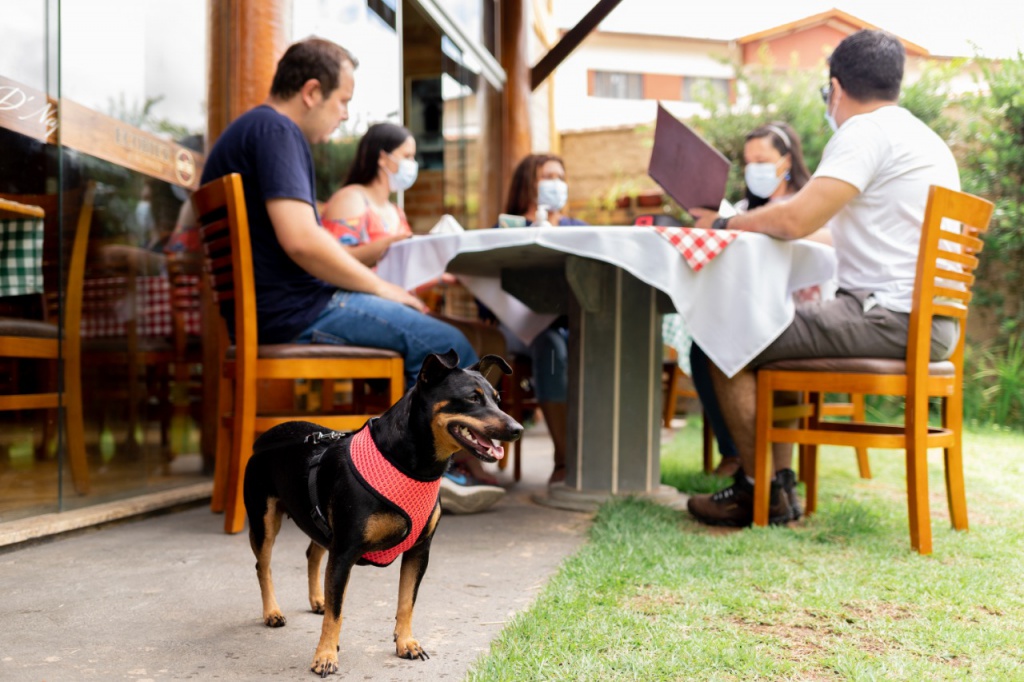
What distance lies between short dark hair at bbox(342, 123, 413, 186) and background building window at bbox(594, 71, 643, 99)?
2145 cm

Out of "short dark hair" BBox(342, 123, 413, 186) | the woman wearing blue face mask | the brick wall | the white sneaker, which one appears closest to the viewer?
the white sneaker

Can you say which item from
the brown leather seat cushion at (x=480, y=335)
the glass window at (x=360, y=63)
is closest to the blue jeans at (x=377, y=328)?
the brown leather seat cushion at (x=480, y=335)

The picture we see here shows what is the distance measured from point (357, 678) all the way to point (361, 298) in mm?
1491

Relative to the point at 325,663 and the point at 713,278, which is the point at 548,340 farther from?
the point at 325,663

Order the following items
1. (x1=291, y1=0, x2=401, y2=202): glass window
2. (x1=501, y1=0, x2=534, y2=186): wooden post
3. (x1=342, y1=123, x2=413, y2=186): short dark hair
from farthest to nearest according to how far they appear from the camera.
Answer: (x1=501, y1=0, x2=534, y2=186): wooden post → (x1=291, y1=0, x2=401, y2=202): glass window → (x1=342, y1=123, x2=413, y2=186): short dark hair

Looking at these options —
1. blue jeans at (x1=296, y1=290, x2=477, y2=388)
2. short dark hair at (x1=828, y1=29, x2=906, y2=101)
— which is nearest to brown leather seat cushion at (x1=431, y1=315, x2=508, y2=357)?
blue jeans at (x1=296, y1=290, x2=477, y2=388)

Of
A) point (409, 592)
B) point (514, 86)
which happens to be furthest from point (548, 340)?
point (514, 86)

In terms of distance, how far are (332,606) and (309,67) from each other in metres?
2.00

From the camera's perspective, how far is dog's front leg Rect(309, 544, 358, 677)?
1564 mm

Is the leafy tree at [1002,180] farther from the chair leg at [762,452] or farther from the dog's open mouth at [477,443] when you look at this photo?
the dog's open mouth at [477,443]

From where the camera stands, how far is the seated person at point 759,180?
3.69 m

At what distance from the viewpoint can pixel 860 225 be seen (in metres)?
2.79

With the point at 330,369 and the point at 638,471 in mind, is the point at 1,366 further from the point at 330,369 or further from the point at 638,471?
the point at 638,471

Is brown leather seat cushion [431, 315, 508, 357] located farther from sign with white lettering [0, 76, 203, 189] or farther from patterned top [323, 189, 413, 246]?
sign with white lettering [0, 76, 203, 189]
